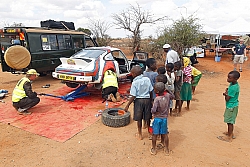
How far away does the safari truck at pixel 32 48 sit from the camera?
8023 mm

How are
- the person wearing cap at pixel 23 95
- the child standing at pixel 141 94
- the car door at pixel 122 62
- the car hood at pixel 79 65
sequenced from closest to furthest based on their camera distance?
the child standing at pixel 141 94 → the person wearing cap at pixel 23 95 → the car hood at pixel 79 65 → the car door at pixel 122 62

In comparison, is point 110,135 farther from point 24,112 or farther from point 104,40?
point 104,40

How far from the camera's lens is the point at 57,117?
5559 mm

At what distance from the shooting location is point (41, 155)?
383 cm

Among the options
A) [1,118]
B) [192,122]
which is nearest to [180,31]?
[192,122]

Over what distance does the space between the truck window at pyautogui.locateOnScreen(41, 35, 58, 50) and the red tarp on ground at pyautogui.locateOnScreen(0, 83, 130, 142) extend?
2.96 metres

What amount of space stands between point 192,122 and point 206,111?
1.05 m

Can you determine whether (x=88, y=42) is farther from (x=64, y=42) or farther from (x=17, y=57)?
(x=17, y=57)

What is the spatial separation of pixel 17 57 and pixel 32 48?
2.96ft

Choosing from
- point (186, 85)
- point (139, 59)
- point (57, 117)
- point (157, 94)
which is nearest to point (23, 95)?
point (57, 117)

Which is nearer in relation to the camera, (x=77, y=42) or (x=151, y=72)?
(x=151, y=72)

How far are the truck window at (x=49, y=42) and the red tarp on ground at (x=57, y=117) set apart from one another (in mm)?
2960

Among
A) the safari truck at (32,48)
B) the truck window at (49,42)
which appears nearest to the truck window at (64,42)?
the safari truck at (32,48)

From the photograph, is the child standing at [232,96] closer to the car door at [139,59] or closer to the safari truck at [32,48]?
the car door at [139,59]
